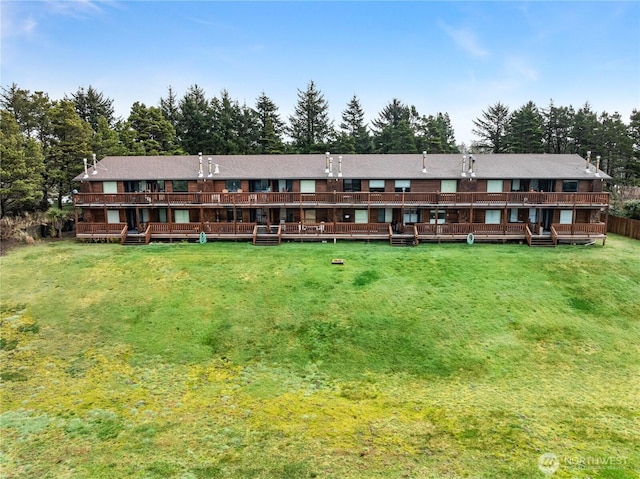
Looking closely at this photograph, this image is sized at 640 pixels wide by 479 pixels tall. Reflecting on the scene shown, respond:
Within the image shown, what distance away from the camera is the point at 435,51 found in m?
40.4

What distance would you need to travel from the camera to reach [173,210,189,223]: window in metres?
33.1

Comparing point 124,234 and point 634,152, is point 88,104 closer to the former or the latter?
point 124,234

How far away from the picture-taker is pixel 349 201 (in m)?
31.5

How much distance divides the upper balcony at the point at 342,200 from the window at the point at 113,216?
134cm

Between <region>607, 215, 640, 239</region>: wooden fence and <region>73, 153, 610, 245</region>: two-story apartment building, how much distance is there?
→ 12.9 feet

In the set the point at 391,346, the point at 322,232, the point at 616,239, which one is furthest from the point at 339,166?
the point at 616,239

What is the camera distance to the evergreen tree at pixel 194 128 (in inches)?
2179

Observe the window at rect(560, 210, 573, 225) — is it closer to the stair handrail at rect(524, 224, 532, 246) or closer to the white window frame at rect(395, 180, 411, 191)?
the stair handrail at rect(524, 224, 532, 246)

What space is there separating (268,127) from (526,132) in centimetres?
3382

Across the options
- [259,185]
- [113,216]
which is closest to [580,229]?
[259,185]

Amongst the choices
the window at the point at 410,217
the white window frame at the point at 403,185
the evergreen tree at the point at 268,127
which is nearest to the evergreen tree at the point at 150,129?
the evergreen tree at the point at 268,127

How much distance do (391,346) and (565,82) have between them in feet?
131

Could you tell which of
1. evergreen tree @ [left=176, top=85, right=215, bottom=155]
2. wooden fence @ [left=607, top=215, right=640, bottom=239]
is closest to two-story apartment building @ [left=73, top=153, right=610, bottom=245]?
wooden fence @ [left=607, top=215, right=640, bottom=239]

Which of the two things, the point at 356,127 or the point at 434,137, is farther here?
the point at 356,127
